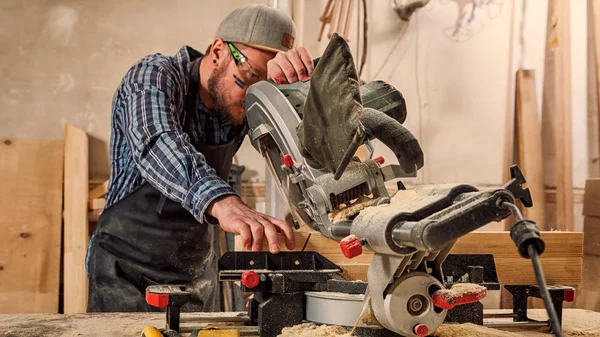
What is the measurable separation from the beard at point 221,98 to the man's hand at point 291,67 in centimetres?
42

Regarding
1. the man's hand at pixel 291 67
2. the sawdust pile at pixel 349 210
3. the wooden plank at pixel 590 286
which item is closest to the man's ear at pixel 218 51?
the man's hand at pixel 291 67

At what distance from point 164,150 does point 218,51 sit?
679 millimetres

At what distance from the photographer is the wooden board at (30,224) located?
341cm

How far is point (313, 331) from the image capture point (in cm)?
116

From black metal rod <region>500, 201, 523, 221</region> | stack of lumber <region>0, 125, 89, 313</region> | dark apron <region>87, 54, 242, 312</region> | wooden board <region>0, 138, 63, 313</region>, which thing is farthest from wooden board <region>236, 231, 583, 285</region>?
wooden board <region>0, 138, 63, 313</region>

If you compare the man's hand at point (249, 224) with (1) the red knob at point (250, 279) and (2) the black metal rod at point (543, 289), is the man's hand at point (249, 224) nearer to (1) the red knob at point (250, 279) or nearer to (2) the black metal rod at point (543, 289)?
(1) the red knob at point (250, 279)

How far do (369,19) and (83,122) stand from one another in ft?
6.13

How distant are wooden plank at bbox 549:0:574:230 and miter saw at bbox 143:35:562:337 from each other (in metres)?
2.65

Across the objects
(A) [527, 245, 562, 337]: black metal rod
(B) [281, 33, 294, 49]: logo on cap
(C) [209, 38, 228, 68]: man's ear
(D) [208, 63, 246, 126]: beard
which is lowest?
(A) [527, 245, 562, 337]: black metal rod

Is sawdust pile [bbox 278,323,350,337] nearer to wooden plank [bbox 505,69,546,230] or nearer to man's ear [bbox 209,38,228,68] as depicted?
man's ear [bbox 209,38,228,68]

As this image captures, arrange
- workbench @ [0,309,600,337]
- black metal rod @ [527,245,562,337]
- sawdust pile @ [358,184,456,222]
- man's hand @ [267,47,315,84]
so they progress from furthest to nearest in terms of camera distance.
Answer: man's hand @ [267,47,315,84] → workbench @ [0,309,600,337] → sawdust pile @ [358,184,456,222] → black metal rod @ [527,245,562,337]

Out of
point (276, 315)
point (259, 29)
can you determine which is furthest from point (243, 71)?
point (276, 315)

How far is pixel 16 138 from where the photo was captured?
3545 mm

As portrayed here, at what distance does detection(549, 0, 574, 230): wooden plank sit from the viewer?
146 inches
